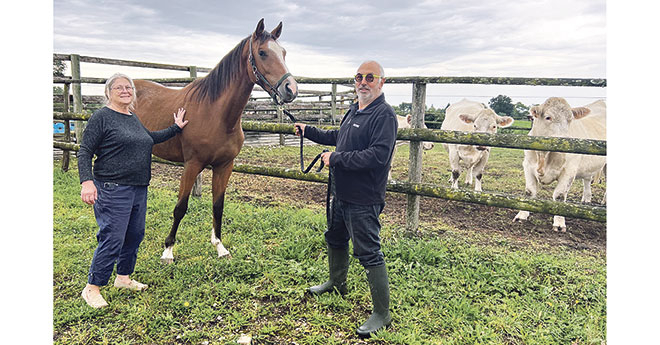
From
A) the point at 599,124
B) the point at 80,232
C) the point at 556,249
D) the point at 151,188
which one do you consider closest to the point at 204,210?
the point at 80,232

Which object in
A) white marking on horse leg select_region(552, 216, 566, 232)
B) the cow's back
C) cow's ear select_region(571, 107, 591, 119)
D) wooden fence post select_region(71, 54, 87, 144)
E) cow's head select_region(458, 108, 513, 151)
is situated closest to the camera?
white marking on horse leg select_region(552, 216, 566, 232)

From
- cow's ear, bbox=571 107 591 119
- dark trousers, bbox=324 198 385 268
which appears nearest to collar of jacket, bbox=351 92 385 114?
dark trousers, bbox=324 198 385 268

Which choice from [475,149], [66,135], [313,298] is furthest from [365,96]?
[66,135]

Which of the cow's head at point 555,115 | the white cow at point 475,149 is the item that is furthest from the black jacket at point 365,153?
the white cow at point 475,149

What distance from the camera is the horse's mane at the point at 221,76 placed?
365 cm

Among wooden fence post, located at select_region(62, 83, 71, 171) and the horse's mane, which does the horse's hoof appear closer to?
the horse's mane

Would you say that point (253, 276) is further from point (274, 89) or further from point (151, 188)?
point (151, 188)

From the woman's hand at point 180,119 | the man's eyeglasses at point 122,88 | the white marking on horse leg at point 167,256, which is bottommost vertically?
the white marking on horse leg at point 167,256

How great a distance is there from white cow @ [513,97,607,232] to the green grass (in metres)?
1.62

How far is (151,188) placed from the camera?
663cm

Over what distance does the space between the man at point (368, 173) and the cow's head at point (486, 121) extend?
4.68 m

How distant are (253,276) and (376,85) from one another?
200 cm

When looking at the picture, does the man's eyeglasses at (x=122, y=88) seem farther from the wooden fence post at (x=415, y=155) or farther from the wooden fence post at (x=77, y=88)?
the wooden fence post at (x=77, y=88)

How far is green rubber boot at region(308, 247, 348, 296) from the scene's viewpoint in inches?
123
